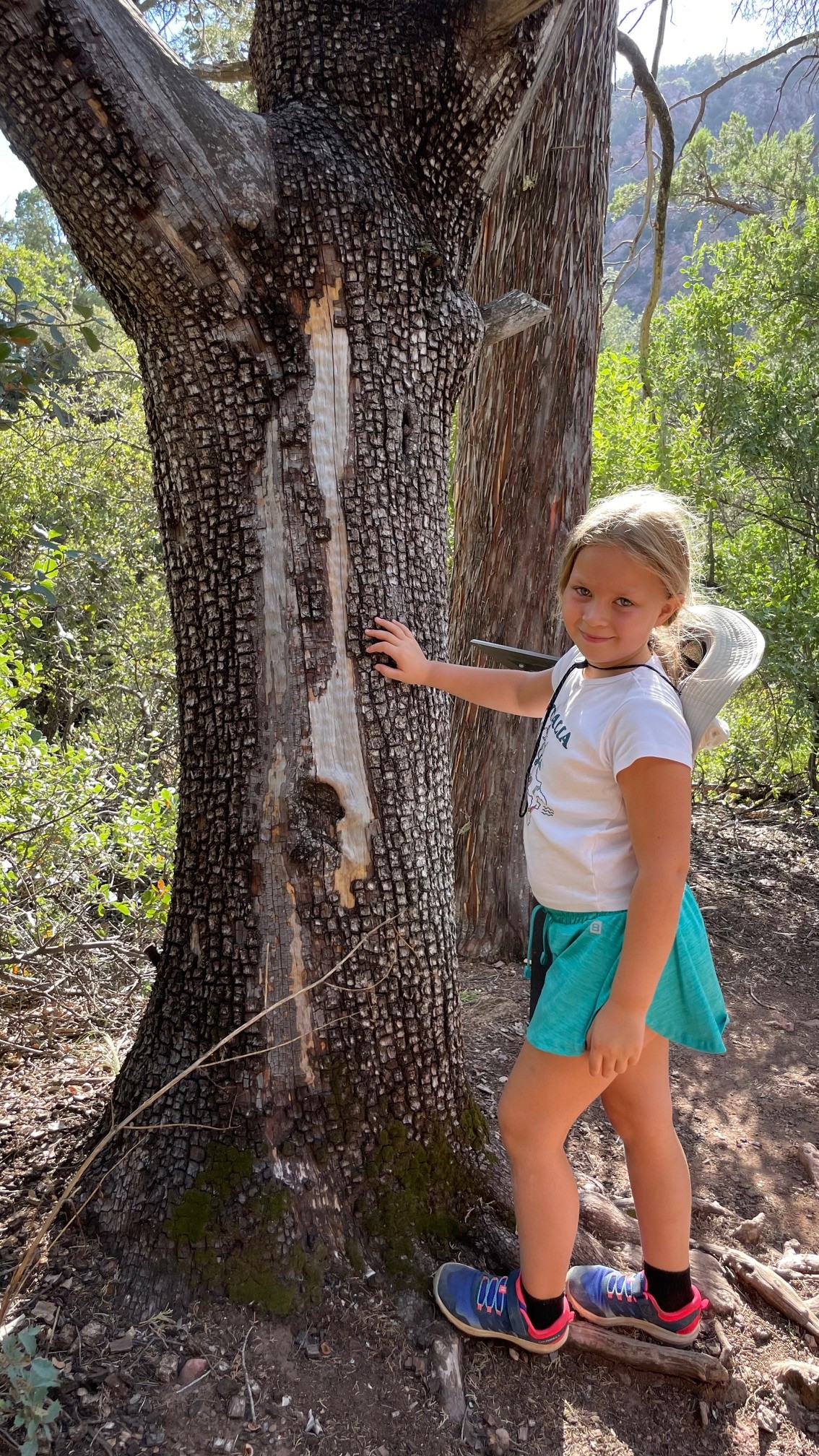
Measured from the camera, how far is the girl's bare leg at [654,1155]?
189cm

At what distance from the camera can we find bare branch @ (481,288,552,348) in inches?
89.1

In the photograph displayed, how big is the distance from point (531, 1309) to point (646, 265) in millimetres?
70985

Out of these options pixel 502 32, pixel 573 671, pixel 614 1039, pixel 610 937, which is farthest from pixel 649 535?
pixel 502 32

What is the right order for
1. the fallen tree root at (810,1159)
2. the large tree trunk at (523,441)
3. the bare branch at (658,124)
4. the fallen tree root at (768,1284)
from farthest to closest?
1. the bare branch at (658,124)
2. the large tree trunk at (523,441)
3. the fallen tree root at (810,1159)
4. the fallen tree root at (768,1284)

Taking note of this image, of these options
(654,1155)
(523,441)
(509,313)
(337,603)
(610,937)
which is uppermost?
(509,313)

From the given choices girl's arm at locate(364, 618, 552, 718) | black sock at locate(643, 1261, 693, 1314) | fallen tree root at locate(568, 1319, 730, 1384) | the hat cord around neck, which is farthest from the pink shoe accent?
→ girl's arm at locate(364, 618, 552, 718)

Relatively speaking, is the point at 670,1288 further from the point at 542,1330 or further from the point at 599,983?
the point at 599,983

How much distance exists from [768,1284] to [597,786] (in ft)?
4.75

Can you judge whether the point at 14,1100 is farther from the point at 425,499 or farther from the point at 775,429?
the point at 775,429

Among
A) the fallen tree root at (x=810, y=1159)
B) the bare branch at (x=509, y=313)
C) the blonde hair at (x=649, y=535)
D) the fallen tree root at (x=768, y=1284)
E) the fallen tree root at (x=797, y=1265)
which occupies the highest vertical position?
the bare branch at (x=509, y=313)

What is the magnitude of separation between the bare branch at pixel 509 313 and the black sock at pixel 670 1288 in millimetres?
2211

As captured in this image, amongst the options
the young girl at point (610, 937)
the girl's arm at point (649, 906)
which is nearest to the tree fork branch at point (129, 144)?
the young girl at point (610, 937)

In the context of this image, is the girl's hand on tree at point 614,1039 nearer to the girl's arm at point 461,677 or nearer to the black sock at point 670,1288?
the black sock at point 670,1288

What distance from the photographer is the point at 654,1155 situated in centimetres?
192
